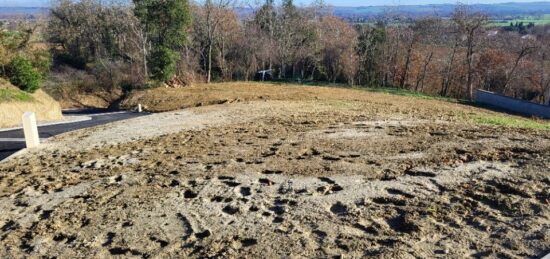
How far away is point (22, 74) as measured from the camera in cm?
1628

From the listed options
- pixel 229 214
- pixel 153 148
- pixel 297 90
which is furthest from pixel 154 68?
pixel 229 214

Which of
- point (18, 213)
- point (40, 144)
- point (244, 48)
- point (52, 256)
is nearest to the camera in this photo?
point (52, 256)

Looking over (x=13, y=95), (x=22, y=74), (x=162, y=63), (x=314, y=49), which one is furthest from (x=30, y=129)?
(x=314, y=49)

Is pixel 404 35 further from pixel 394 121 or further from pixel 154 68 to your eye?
pixel 394 121

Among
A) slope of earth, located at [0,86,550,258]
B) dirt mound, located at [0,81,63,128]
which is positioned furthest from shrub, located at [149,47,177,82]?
slope of earth, located at [0,86,550,258]

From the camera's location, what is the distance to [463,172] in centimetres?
671

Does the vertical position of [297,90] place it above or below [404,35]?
below

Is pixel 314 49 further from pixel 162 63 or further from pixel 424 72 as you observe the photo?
pixel 162 63

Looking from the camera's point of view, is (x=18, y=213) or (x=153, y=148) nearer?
(x=18, y=213)

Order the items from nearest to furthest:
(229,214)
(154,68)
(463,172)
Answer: (229,214) → (463,172) → (154,68)

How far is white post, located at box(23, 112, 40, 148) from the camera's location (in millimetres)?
9922

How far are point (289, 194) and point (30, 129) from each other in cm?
689

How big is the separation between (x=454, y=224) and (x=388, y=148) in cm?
322

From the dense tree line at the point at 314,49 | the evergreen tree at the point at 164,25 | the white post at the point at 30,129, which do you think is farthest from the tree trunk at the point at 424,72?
the white post at the point at 30,129
